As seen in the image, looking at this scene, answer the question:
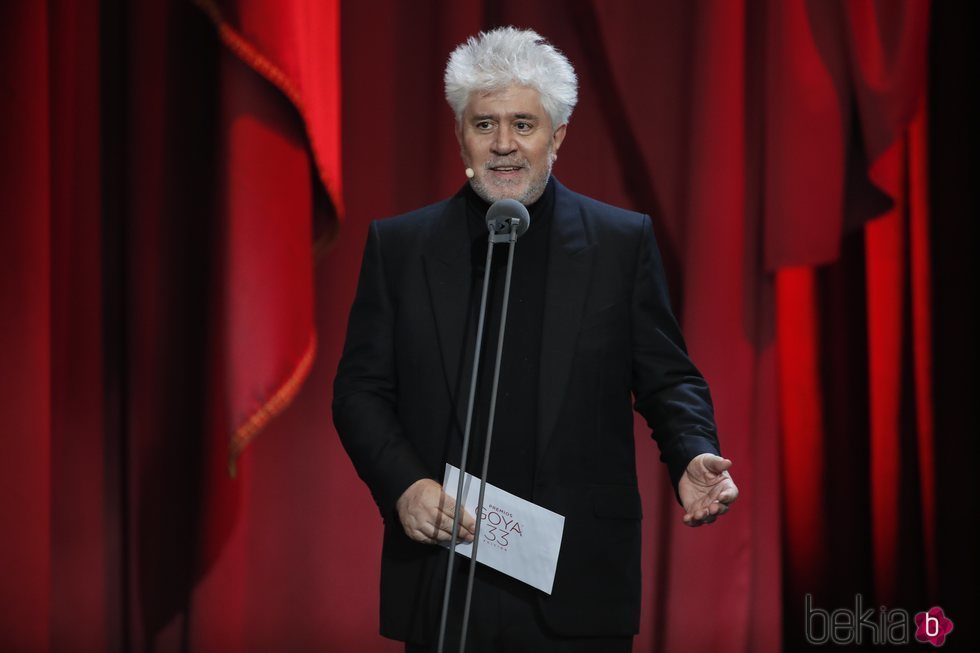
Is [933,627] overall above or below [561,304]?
below

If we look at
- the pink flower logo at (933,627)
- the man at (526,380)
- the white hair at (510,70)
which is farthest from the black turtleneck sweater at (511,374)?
the pink flower logo at (933,627)

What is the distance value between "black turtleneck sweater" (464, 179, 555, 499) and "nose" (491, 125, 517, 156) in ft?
0.49

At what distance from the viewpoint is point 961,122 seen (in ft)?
10.9

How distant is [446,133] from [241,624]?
1525 millimetres

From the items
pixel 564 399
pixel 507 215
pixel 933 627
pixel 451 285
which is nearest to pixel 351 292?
pixel 451 285

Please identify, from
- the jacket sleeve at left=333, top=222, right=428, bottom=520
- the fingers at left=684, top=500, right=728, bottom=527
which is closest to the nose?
the jacket sleeve at left=333, top=222, right=428, bottom=520

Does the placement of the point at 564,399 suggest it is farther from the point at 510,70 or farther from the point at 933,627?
the point at 933,627

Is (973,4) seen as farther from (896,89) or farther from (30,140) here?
(30,140)

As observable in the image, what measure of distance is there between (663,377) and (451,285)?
1.20ft

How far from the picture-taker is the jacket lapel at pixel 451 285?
1.70 metres

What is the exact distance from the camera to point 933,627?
124 inches

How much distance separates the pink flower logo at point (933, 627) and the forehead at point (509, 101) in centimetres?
218

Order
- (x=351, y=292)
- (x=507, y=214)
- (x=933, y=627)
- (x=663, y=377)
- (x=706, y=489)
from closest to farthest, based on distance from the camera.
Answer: (x=507, y=214) → (x=706, y=489) → (x=663, y=377) → (x=933, y=627) → (x=351, y=292)

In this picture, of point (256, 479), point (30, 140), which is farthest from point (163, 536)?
point (30, 140)
